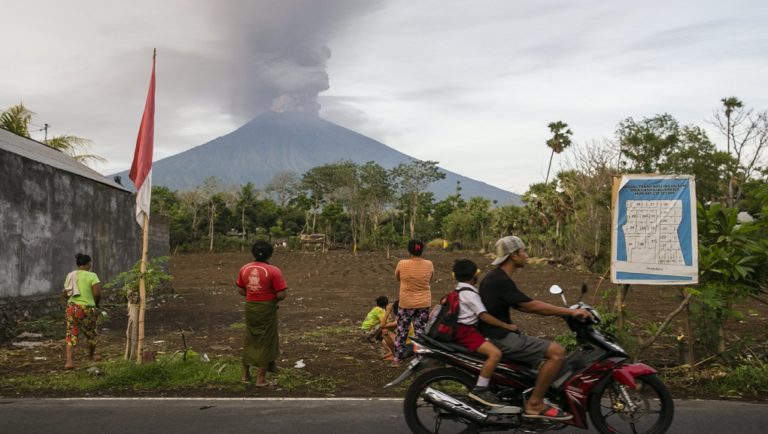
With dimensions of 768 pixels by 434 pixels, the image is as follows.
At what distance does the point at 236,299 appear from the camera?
18.8 m

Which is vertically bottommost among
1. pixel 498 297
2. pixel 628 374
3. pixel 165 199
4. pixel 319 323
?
pixel 319 323

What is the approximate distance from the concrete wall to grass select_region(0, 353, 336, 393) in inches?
182

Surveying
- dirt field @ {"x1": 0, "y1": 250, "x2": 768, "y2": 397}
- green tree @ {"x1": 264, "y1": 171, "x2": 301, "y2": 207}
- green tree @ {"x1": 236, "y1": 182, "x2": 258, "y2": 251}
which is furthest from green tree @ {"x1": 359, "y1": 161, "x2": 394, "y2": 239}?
dirt field @ {"x1": 0, "y1": 250, "x2": 768, "y2": 397}

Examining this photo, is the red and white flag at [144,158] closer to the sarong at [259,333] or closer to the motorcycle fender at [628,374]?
the sarong at [259,333]

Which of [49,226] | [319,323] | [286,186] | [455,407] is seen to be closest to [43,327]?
[49,226]

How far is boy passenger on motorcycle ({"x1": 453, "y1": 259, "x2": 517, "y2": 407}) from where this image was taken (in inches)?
180

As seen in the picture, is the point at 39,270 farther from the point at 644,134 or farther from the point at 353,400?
the point at 644,134

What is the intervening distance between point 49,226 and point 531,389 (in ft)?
38.2

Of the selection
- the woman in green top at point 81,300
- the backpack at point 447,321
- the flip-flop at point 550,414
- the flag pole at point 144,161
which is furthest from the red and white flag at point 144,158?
the flip-flop at point 550,414

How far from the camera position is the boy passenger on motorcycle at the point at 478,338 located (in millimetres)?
4562

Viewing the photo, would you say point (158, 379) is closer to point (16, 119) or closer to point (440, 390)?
point (440, 390)

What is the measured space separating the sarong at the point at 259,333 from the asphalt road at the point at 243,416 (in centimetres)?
60

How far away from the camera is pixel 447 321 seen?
186 inches

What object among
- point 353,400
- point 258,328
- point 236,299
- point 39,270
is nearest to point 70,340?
point 258,328
